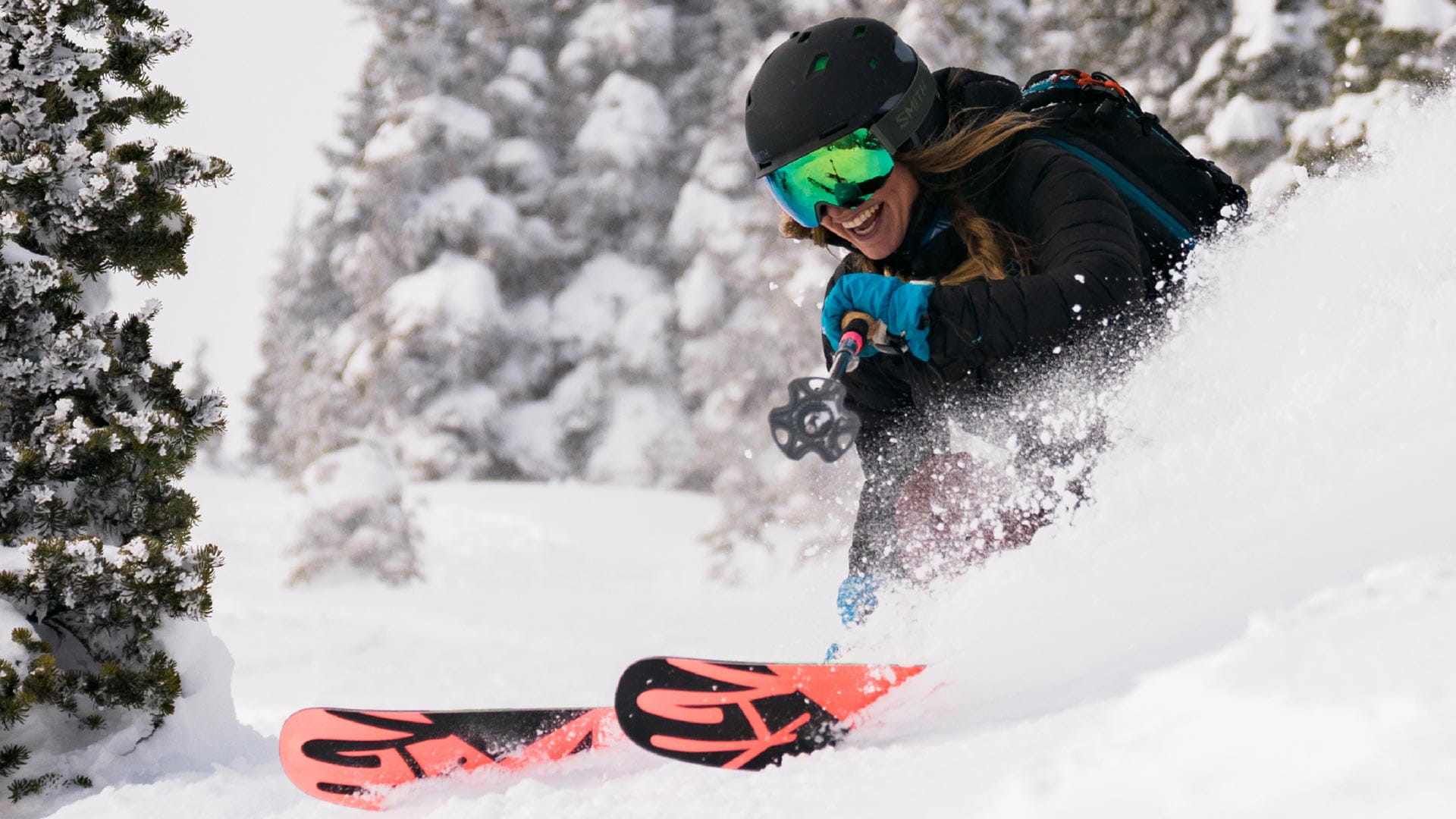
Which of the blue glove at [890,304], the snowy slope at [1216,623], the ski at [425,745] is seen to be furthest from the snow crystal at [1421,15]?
the ski at [425,745]

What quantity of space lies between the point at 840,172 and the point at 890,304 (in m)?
0.56

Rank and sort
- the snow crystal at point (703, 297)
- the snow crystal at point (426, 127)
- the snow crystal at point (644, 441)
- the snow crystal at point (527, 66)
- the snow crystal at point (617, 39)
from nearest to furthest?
the snow crystal at point (703, 297) < the snow crystal at point (426, 127) < the snow crystal at point (644, 441) < the snow crystal at point (617, 39) < the snow crystal at point (527, 66)

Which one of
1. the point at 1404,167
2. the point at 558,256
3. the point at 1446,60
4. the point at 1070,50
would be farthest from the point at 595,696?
the point at 558,256

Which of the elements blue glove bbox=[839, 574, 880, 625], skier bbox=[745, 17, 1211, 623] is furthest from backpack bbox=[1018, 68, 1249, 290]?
blue glove bbox=[839, 574, 880, 625]

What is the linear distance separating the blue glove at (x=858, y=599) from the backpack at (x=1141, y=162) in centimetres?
132

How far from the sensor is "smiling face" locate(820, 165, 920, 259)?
3166 millimetres

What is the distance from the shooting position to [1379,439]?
247 cm

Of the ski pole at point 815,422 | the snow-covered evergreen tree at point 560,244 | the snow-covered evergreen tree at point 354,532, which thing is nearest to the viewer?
the ski pole at point 815,422

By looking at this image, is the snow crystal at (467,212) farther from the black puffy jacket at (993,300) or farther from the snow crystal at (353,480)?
the black puffy jacket at (993,300)

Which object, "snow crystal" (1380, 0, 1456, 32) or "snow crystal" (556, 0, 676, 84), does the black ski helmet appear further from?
"snow crystal" (556, 0, 676, 84)

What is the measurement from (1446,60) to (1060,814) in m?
10.7

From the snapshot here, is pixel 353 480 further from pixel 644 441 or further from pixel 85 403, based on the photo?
pixel 85 403

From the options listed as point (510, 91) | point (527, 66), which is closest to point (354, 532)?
point (510, 91)

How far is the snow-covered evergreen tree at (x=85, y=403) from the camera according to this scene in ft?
10.1
